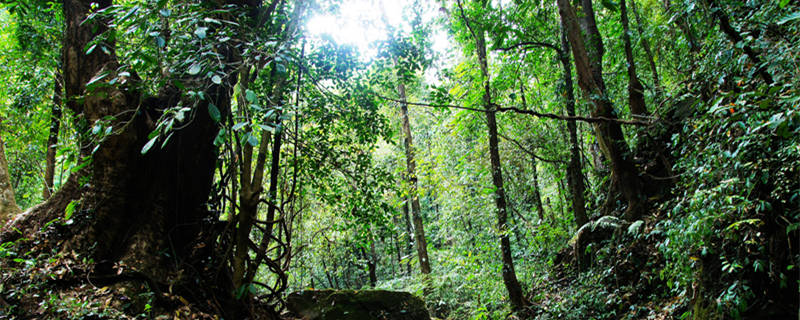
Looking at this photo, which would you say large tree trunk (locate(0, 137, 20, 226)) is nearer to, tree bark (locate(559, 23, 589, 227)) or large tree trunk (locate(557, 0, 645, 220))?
large tree trunk (locate(557, 0, 645, 220))

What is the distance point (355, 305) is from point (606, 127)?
199 inches

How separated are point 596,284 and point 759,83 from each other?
3346 millimetres

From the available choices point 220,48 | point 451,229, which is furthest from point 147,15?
point 451,229

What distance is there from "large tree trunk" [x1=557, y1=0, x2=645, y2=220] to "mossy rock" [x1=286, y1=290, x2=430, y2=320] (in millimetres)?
4040

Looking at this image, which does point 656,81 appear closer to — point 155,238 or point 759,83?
point 759,83

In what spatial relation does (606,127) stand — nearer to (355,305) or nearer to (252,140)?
(355,305)

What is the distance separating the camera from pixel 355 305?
697 centimetres

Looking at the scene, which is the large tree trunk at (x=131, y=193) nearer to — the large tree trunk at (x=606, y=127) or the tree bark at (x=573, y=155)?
the large tree trunk at (x=606, y=127)

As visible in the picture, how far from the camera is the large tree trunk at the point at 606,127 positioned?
534 cm

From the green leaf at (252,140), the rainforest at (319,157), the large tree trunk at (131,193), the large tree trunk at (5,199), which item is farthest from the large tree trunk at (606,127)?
the large tree trunk at (5,199)

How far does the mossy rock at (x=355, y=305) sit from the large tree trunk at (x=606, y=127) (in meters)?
4.04

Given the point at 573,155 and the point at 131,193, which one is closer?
the point at 131,193

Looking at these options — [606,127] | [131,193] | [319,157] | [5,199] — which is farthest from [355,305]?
[606,127]

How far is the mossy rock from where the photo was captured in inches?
264
